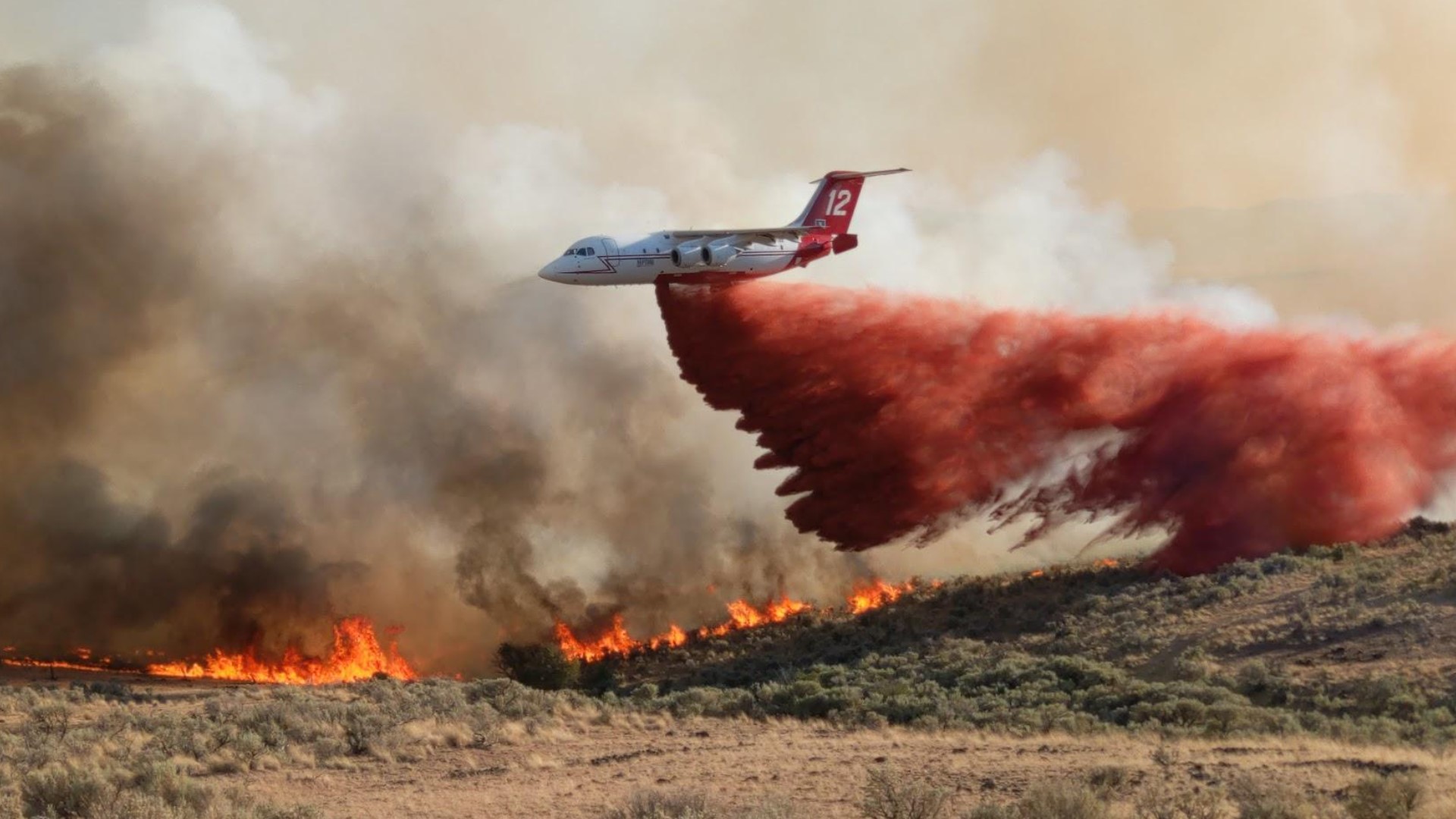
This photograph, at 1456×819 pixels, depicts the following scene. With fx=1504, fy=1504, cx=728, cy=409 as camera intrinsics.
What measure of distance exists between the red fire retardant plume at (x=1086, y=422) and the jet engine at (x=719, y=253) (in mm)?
1652

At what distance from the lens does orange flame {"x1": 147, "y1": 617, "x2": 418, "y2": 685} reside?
52469 mm

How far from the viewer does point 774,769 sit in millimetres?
27984

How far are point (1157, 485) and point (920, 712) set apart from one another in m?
16.8

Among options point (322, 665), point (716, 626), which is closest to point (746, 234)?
point (716, 626)

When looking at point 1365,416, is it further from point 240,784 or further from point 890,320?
point 240,784

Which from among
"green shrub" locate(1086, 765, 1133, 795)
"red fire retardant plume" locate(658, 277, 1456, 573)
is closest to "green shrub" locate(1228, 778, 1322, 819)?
"green shrub" locate(1086, 765, 1133, 795)

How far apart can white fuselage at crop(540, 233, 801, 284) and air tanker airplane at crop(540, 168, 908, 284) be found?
2cm

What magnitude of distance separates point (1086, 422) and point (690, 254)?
1368cm

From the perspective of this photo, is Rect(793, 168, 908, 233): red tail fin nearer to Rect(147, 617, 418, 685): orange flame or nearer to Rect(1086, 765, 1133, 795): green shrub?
Rect(147, 617, 418, 685): orange flame

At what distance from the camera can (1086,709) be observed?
34.3 meters

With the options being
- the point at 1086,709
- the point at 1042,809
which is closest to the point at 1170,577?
the point at 1086,709

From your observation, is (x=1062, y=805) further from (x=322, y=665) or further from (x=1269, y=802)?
(x=322, y=665)

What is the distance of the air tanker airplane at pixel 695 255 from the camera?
4759 cm

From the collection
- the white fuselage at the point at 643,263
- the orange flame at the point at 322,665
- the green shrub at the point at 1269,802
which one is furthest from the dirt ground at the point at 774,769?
the orange flame at the point at 322,665
